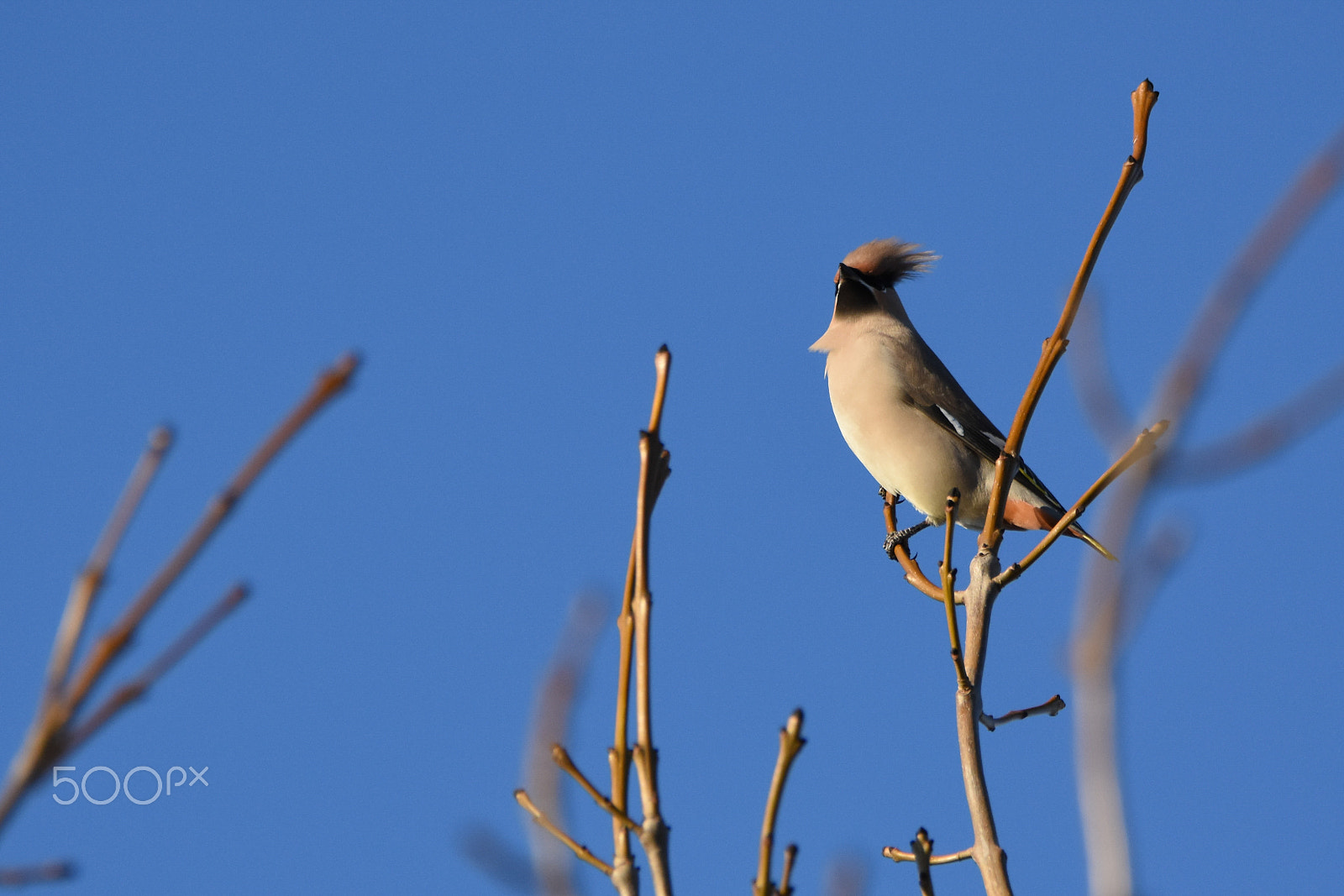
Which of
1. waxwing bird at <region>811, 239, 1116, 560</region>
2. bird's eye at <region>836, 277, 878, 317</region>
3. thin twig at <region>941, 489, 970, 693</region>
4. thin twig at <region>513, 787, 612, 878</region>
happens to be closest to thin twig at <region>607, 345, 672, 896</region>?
thin twig at <region>513, 787, 612, 878</region>

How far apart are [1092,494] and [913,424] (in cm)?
246

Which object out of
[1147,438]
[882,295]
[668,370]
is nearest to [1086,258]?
[1147,438]

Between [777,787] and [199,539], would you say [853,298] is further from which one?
[199,539]

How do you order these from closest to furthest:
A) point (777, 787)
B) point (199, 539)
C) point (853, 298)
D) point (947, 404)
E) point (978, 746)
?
point (199, 539) → point (777, 787) → point (978, 746) → point (947, 404) → point (853, 298)

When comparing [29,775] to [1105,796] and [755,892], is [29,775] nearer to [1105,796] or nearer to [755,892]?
[755,892]

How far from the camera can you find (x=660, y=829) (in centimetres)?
127

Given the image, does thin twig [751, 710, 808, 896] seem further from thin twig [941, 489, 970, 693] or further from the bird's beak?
the bird's beak

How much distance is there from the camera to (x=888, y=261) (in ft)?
16.8

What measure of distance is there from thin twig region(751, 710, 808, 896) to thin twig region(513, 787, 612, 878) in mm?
171

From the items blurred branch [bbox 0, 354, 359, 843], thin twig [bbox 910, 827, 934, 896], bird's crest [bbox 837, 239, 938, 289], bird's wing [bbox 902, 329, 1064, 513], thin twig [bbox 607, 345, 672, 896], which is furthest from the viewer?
bird's crest [bbox 837, 239, 938, 289]

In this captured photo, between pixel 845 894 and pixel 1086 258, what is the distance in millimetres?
867

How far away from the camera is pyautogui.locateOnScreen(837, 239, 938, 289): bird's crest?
16.8 ft

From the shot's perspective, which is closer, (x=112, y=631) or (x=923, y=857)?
(x=112, y=631)

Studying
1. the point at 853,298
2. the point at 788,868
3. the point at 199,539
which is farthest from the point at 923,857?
the point at 853,298
